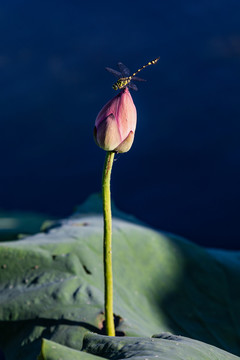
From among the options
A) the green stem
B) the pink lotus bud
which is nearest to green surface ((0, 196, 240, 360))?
the green stem

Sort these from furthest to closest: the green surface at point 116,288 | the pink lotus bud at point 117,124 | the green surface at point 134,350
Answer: the green surface at point 116,288, the pink lotus bud at point 117,124, the green surface at point 134,350

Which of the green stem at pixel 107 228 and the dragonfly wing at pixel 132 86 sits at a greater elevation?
the dragonfly wing at pixel 132 86

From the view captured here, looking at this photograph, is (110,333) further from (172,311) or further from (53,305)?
(172,311)

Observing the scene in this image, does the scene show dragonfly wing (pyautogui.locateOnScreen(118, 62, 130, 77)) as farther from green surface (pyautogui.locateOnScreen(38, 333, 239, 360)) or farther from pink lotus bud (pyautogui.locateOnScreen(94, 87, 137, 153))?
green surface (pyautogui.locateOnScreen(38, 333, 239, 360))

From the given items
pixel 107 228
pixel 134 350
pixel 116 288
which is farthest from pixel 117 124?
pixel 116 288

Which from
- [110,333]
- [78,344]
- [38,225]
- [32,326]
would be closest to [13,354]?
[32,326]

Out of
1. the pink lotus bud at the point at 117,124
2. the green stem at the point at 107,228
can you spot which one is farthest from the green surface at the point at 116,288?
the pink lotus bud at the point at 117,124

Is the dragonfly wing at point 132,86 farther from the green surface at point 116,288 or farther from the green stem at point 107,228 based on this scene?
the green surface at point 116,288
